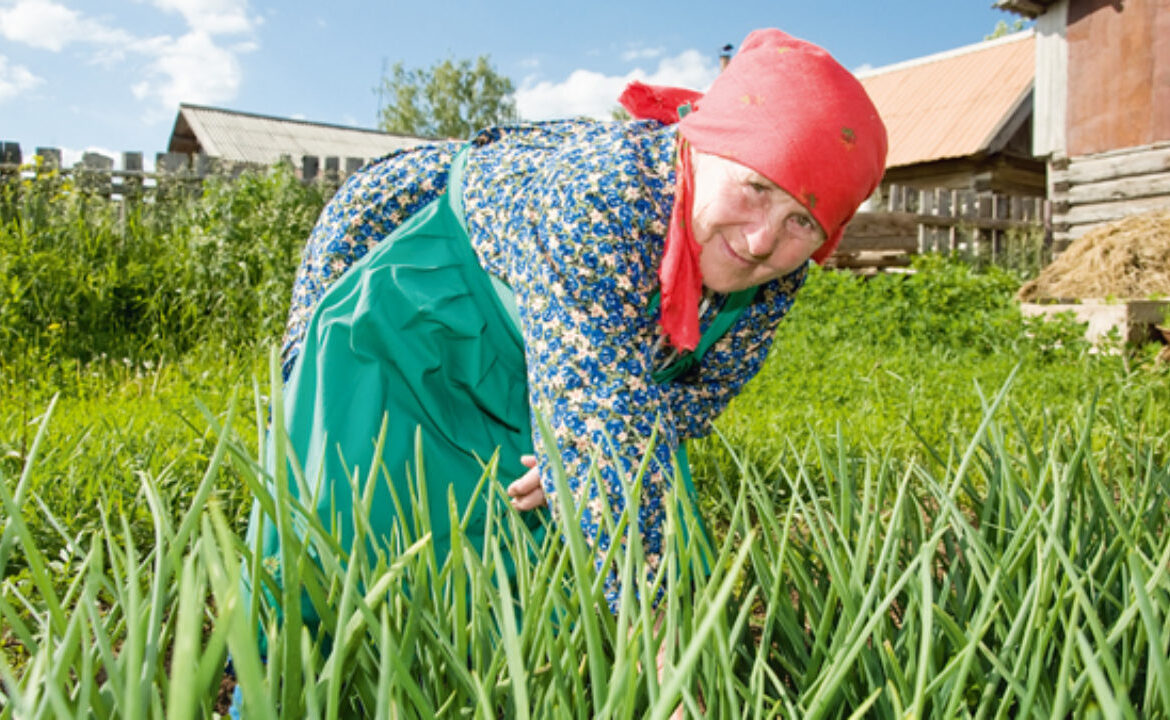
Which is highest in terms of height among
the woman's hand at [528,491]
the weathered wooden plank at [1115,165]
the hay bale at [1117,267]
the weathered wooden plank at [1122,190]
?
the weathered wooden plank at [1115,165]

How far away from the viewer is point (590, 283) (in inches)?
54.7

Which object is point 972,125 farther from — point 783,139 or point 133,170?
point 783,139

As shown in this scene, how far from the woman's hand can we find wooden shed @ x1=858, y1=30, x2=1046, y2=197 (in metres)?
21.4

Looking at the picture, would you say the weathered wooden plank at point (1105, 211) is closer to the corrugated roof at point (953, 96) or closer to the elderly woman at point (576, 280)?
the corrugated roof at point (953, 96)

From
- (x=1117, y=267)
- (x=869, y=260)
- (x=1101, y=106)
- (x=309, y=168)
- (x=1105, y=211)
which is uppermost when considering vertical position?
(x=1101, y=106)

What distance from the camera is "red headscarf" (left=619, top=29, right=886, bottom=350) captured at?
138 centimetres

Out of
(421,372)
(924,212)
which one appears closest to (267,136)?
(924,212)

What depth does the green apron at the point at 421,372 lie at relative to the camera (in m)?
1.63

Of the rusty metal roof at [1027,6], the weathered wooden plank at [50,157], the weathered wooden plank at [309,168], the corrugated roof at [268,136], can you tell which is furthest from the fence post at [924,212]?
the corrugated roof at [268,136]

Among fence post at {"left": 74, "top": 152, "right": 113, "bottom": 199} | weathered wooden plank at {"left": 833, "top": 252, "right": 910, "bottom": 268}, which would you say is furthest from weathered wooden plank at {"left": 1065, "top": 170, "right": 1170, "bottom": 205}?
fence post at {"left": 74, "top": 152, "right": 113, "bottom": 199}

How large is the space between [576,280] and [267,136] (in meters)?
30.7

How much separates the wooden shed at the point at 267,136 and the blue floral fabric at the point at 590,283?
2707cm

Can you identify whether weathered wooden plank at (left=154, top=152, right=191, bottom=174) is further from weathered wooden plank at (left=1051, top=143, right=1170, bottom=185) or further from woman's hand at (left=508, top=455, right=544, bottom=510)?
weathered wooden plank at (left=1051, top=143, right=1170, bottom=185)

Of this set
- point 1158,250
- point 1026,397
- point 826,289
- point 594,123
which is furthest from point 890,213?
point 594,123
